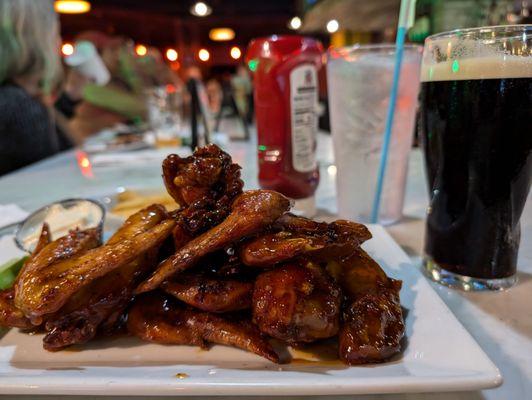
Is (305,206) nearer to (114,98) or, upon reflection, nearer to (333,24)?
(333,24)

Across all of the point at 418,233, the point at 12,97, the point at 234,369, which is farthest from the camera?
the point at 12,97

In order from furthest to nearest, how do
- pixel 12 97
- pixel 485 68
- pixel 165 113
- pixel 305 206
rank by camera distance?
1. pixel 165 113
2. pixel 12 97
3. pixel 305 206
4. pixel 485 68

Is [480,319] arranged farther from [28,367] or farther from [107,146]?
[107,146]

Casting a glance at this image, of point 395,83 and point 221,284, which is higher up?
point 395,83

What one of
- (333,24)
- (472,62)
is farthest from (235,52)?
(472,62)

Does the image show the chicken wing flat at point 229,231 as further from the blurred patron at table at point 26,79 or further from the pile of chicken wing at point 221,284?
the blurred patron at table at point 26,79

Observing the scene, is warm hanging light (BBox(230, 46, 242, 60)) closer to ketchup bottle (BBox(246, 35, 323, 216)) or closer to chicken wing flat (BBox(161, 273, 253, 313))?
ketchup bottle (BBox(246, 35, 323, 216))

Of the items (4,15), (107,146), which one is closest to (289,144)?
(107,146)
